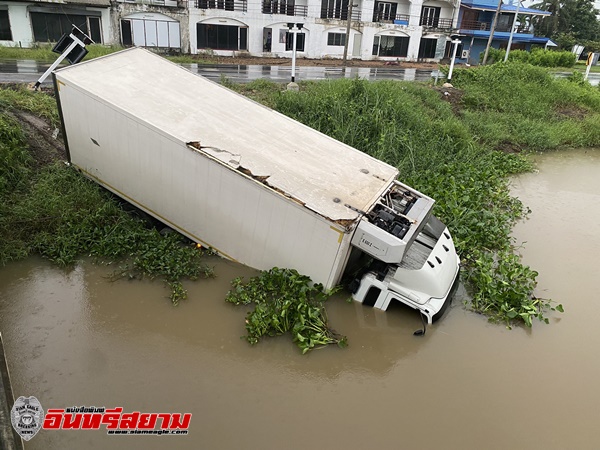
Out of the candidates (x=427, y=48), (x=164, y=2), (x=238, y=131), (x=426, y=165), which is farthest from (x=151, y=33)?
(x=238, y=131)

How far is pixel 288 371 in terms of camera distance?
18.5 ft

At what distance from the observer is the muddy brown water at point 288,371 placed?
195 inches

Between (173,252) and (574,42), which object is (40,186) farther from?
(574,42)

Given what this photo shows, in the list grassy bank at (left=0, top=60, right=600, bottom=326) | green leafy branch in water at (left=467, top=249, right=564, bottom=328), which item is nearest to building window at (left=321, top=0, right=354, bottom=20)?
grassy bank at (left=0, top=60, right=600, bottom=326)

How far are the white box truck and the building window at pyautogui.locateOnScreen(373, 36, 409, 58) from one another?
26.4m

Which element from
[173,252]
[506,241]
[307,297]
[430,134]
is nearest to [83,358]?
[173,252]

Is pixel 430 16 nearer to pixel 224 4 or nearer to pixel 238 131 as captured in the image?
pixel 224 4

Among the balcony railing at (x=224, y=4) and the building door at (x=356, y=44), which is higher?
the balcony railing at (x=224, y=4)

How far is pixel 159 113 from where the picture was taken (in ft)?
22.8

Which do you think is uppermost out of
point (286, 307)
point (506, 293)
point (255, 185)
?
point (255, 185)

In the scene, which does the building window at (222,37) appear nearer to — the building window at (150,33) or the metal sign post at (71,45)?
the building window at (150,33)

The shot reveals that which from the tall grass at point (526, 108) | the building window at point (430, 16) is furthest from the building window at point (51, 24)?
the building window at point (430, 16)

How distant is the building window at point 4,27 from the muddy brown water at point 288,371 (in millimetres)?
20399

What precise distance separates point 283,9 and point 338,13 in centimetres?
412
